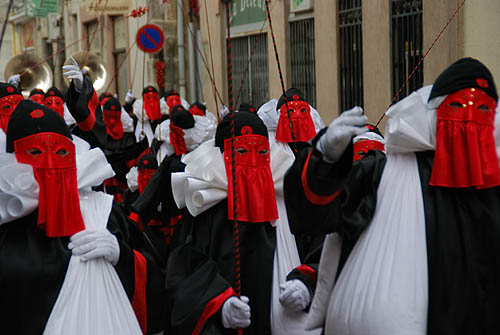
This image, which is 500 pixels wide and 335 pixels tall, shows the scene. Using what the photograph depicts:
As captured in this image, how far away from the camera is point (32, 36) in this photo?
30.8 metres

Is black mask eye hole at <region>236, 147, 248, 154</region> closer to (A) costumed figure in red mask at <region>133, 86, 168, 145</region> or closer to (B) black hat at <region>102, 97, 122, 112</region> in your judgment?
(B) black hat at <region>102, 97, 122, 112</region>

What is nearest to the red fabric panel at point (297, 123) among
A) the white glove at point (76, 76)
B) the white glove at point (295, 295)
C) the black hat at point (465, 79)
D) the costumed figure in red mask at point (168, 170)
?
the costumed figure in red mask at point (168, 170)

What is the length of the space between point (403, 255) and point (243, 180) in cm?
133

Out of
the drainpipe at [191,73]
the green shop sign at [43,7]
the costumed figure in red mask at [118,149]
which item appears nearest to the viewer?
the costumed figure in red mask at [118,149]

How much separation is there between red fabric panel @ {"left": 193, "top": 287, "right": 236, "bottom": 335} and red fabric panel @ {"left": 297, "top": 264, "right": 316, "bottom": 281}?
0.37m

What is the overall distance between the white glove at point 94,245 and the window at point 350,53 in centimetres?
736

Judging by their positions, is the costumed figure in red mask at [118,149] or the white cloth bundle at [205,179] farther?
the costumed figure in red mask at [118,149]

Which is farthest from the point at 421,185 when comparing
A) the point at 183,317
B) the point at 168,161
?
the point at 168,161

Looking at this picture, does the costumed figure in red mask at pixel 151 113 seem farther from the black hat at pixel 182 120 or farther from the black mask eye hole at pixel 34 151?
the black mask eye hole at pixel 34 151

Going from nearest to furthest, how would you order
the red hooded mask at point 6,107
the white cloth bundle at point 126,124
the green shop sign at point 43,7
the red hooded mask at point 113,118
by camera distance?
the red hooded mask at point 6,107, the red hooded mask at point 113,118, the white cloth bundle at point 126,124, the green shop sign at point 43,7

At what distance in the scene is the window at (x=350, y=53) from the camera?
10672 mm

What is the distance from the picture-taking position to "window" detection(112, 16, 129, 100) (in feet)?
69.6

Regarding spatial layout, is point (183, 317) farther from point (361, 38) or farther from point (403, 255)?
point (361, 38)

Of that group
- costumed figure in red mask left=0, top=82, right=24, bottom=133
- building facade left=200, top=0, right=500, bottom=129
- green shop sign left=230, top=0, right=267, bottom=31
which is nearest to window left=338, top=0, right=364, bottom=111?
building facade left=200, top=0, right=500, bottom=129
